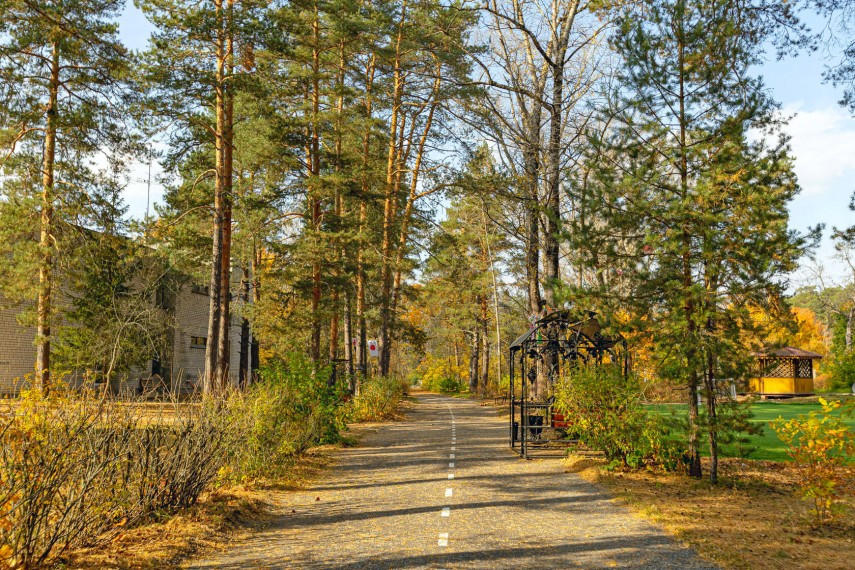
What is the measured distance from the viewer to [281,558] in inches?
252

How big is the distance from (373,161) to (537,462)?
1927 centimetres

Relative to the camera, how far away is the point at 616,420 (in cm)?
1127

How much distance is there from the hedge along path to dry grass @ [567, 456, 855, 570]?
34 centimetres

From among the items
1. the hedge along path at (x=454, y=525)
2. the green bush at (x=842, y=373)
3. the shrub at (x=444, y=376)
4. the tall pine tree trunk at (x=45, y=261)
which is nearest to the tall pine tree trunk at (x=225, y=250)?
the tall pine tree trunk at (x=45, y=261)

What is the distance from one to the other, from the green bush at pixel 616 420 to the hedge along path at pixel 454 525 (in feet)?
3.06

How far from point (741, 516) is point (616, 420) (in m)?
3.17

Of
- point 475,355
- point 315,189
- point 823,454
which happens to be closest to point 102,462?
point 823,454

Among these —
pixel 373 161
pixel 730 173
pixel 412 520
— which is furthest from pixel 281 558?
pixel 373 161

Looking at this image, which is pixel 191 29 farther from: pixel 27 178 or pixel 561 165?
pixel 561 165

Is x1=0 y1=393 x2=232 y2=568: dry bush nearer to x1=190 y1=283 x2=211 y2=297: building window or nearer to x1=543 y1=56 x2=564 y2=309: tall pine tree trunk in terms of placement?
x1=543 y1=56 x2=564 y2=309: tall pine tree trunk

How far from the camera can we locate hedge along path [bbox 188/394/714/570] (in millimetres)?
6344

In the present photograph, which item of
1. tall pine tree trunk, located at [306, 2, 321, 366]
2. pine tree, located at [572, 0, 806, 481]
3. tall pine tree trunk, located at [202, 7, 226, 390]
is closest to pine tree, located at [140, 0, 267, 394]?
tall pine tree trunk, located at [202, 7, 226, 390]

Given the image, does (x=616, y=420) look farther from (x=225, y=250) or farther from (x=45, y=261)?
(x=45, y=261)

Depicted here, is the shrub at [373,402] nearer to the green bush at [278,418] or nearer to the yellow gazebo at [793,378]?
the green bush at [278,418]
